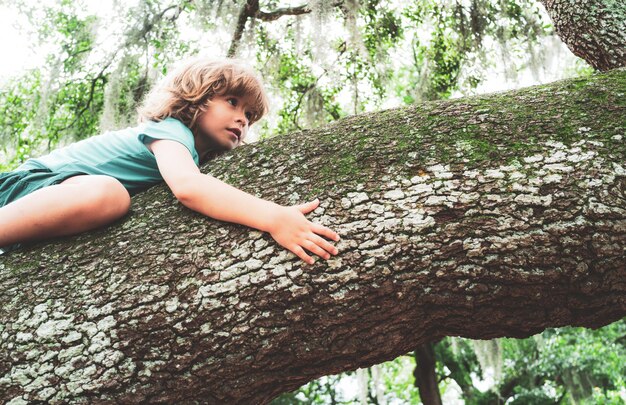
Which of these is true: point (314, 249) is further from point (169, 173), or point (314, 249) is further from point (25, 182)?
point (25, 182)

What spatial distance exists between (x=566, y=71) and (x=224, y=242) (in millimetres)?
5632

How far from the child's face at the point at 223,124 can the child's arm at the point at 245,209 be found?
1.32ft

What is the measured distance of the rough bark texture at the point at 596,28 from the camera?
2.28 m

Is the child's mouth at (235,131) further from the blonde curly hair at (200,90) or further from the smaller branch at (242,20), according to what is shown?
the smaller branch at (242,20)

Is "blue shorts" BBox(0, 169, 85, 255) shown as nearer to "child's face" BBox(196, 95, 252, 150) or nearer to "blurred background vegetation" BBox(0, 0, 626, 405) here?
"child's face" BBox(196, 95, 252, 150)

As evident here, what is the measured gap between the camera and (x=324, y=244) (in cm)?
145

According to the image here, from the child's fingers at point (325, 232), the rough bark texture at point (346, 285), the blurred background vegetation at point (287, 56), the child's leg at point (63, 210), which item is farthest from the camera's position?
the blurred background vegetation at point (287, 56)

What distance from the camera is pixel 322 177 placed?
165 centimetres

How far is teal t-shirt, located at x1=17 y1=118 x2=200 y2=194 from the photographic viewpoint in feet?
→ 6.32

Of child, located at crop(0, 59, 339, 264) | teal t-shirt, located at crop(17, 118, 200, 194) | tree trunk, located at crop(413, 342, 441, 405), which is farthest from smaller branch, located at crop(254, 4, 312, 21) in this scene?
tree trunk, located at crop(413, 342, 441, 405)

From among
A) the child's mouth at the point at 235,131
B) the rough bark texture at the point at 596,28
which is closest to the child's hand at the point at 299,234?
the child's mouth at the point at 235,131

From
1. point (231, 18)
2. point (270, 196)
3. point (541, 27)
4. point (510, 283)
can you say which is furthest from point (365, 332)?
point (541, 27)

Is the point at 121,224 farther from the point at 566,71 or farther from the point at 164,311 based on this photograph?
the point at 566,71

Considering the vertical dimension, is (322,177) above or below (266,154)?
below
